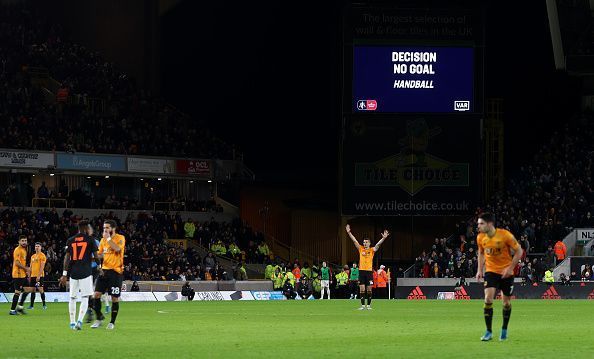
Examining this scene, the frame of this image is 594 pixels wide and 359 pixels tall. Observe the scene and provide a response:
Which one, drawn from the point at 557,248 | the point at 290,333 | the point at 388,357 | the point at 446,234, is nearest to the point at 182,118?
the point at 446,234

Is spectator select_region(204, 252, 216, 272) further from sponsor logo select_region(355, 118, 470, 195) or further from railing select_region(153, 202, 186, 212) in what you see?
railing select_region(153, 202, 186, 212)

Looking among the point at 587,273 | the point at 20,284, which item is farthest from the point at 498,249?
the point at 587,273

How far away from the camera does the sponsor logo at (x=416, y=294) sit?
52.2 metres

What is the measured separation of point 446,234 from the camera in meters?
61.6

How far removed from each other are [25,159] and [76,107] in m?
6.24

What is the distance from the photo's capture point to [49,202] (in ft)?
198

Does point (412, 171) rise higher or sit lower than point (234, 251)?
higher

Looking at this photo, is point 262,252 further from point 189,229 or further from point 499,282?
point 499,282

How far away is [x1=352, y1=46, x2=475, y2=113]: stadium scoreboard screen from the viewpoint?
173ft

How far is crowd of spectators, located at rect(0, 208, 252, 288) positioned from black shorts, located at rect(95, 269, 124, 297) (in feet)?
82.1

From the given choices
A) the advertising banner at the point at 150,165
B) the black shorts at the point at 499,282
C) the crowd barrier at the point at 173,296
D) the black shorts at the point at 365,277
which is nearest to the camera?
the black shorts at the point at 499,282

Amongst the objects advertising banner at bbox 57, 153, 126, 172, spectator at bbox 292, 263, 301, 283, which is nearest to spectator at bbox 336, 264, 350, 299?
spectator at bbox 292, 263, 301, 283

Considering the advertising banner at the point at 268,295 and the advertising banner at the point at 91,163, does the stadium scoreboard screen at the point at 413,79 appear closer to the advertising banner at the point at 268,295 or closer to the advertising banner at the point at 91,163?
the advertising banner at the point at 268,295

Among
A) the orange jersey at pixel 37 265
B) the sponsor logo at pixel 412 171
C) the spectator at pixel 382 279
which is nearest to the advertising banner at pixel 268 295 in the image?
the spectator at pixel 382 279
